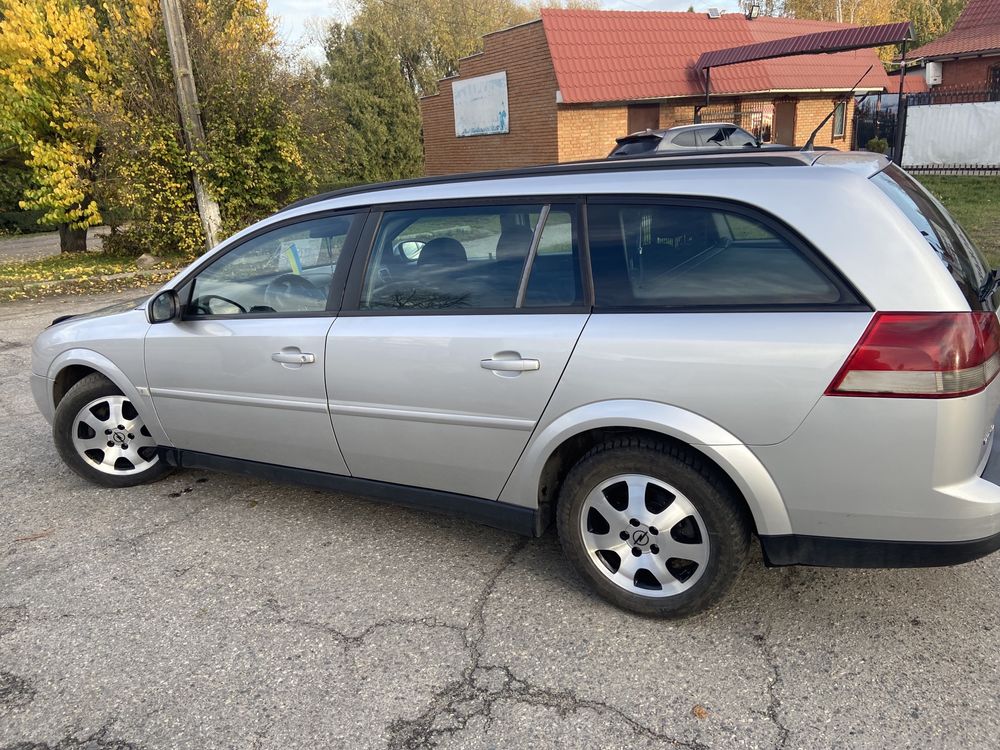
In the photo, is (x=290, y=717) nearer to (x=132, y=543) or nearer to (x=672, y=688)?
(x=672, y=688)

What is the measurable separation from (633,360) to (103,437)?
3114mm

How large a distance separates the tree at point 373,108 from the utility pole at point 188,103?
15.5 m

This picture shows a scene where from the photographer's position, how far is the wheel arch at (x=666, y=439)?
2.47 metres

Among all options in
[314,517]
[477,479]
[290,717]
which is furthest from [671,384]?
[314,517]

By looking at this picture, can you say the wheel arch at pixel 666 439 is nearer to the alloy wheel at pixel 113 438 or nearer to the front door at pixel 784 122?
the alloy wheel at pixel 113 438

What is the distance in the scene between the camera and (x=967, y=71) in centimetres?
2483

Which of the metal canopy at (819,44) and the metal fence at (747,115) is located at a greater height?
the metal canopy at (819,44)

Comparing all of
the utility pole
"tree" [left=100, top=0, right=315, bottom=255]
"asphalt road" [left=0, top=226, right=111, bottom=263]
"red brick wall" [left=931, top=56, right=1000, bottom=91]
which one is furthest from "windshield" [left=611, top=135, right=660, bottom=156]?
"red brick wall" [left=931, top=56, right=1000, bottom=91]

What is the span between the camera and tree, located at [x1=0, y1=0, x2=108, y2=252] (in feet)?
39.8

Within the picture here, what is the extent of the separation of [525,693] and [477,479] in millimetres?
868

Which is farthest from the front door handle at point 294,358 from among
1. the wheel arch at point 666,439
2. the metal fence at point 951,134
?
the metal fence at point 951,134

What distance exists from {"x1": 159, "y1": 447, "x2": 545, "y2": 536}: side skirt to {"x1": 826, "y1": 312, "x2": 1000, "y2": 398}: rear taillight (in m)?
1.31

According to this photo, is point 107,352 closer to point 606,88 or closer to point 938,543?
point 938,543

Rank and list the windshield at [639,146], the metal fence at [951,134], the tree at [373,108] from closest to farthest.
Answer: the windshield at [639,146]
the metal fence at [951,134]
the tree at [373,108]
